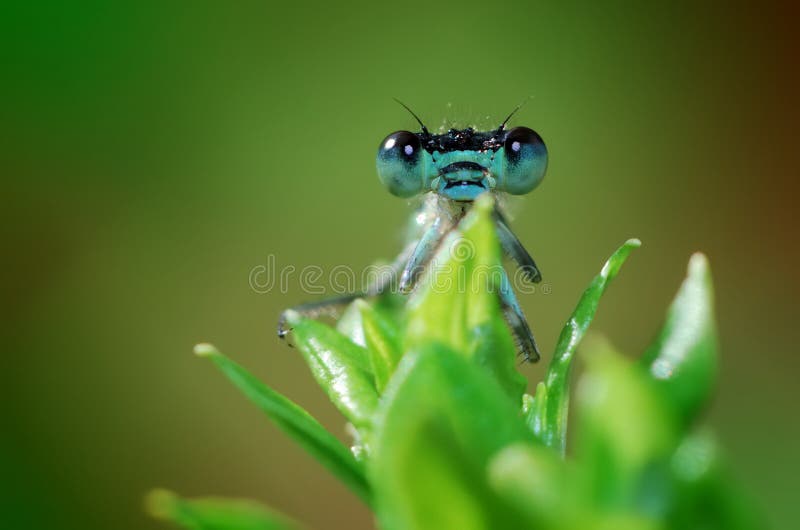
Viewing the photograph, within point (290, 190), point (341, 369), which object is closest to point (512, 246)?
point (341, 369)

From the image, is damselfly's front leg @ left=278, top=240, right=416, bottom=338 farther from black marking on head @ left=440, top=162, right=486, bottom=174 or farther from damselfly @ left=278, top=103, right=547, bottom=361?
black marking on head @ left=440, top=162, right=486, bottom=174

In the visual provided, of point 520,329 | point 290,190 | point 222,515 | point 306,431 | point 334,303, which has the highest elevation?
point 290,190

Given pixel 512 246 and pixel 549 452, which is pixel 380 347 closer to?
pixel 549 452

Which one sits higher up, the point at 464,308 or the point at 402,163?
the point at 402,163

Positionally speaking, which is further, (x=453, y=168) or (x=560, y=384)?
(x=453, y=168)

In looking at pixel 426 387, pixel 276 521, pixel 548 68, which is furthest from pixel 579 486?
pixel 548 68

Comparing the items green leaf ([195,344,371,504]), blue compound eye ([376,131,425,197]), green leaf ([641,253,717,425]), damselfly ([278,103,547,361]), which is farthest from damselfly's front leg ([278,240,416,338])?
green leaf ([641,253,717,425])

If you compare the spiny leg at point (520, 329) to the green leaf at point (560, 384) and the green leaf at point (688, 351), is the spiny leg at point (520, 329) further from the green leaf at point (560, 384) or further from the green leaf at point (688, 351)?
the green leaf at point (688, 351)
